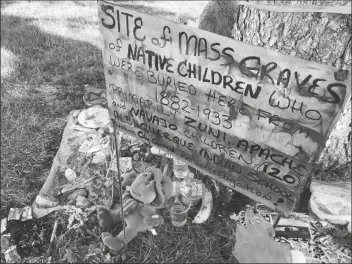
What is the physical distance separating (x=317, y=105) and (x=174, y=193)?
4.52ft

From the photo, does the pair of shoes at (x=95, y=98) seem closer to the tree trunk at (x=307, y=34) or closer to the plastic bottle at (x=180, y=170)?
the plastic bottle at (x=180, y=170)

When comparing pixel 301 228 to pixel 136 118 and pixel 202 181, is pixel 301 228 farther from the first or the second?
pixel 136 118

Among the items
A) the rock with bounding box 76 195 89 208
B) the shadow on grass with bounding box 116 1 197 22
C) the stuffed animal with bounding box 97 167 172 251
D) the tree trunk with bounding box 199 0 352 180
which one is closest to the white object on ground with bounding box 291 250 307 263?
the tree trunk with bounding box 199 0 352 180

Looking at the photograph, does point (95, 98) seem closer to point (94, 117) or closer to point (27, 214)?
point (94, 117)

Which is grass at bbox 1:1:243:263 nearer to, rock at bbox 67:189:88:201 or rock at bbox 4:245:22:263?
rock at bbox 4:245:22:263

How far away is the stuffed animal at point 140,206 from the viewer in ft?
6.61

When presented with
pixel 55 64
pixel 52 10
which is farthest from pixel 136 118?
pixel 52 10

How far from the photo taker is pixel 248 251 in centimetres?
175

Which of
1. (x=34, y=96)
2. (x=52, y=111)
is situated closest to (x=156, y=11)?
(x=34, y=96)

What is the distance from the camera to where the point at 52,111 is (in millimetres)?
3260

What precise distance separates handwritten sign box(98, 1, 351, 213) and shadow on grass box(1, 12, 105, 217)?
4.33 ft

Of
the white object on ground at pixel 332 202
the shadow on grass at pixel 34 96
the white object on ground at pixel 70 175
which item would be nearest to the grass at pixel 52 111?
the shadow on grass at pixel 34 96

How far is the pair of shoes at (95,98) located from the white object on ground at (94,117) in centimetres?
15

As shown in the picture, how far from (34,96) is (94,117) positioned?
2.94 ft
